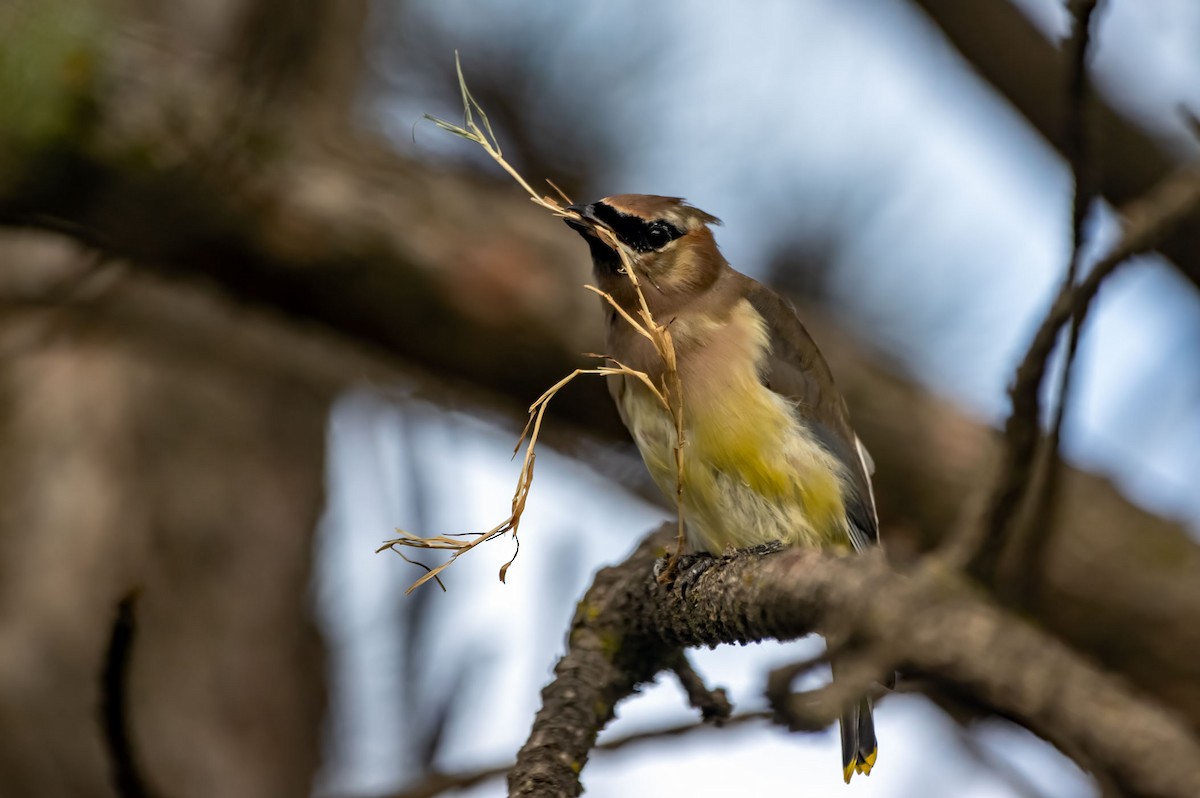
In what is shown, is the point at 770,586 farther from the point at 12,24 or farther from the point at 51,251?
the point at 51,251

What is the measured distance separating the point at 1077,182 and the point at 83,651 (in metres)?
4.23

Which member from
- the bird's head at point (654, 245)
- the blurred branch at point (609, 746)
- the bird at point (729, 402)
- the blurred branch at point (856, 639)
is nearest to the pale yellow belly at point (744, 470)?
the bird at point (729, 402)

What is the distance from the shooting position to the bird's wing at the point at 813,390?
3.96m

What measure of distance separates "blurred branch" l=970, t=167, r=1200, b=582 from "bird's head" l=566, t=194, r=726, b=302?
4.56 feet

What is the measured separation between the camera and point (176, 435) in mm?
6078

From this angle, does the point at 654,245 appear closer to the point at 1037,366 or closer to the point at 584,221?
the point at 584,221

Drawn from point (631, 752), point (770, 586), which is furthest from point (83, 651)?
point (770, 586)

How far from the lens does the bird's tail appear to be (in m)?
3.85

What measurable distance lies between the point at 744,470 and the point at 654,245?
816mm

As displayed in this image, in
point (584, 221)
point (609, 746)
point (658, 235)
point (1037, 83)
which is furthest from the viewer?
point (1037, 83)

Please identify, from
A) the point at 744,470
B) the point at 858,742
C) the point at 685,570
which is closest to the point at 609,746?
the point at 685,570

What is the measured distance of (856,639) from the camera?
5.89ft

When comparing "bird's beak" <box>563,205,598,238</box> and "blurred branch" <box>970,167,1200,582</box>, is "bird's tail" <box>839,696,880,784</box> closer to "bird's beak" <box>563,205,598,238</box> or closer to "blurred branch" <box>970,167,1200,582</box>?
"blurred branch" <box>970,167,1200,582</box>

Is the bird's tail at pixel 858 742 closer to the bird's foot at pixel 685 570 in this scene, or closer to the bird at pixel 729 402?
the bird at pixel 729 402
